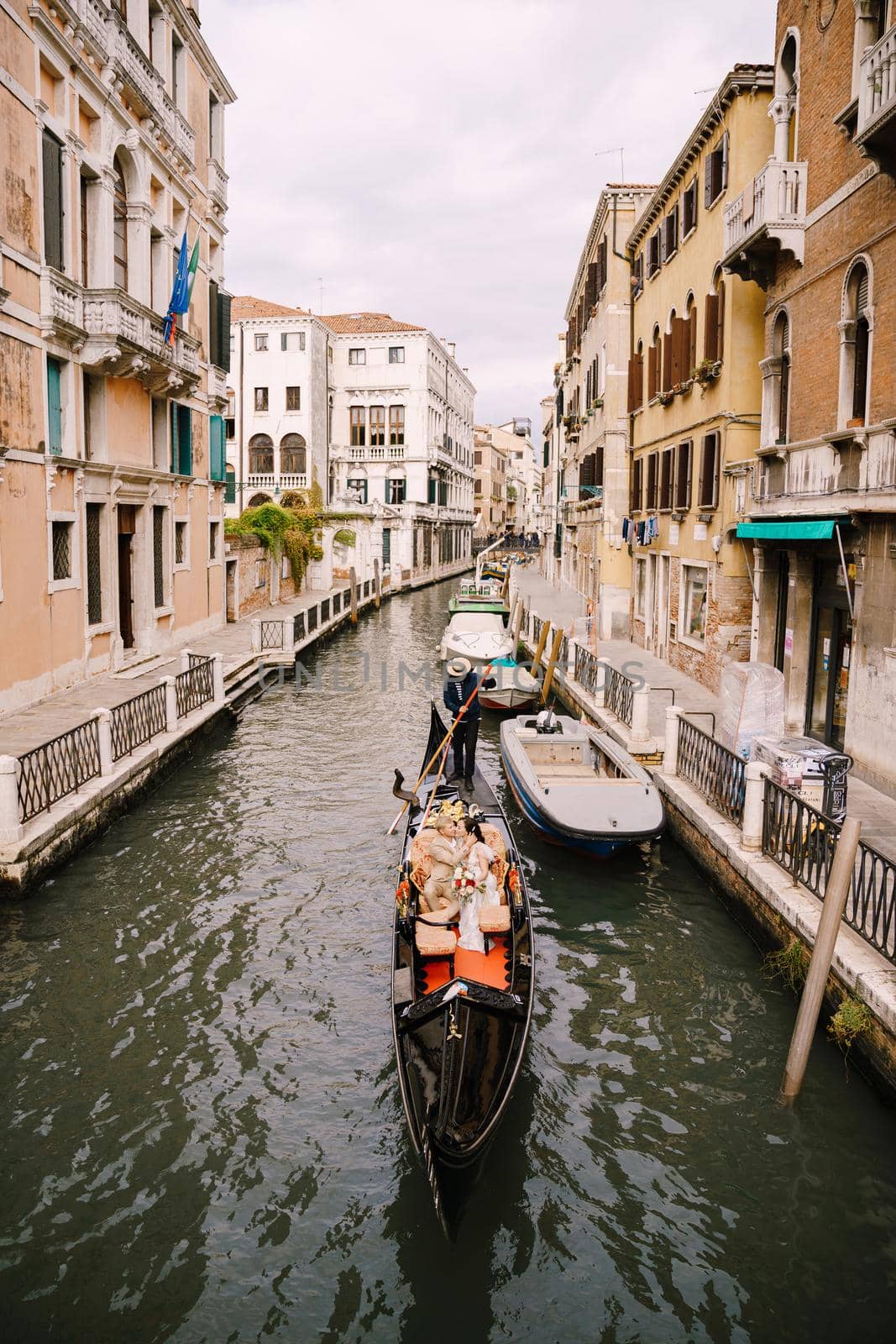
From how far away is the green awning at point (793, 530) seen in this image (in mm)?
9711

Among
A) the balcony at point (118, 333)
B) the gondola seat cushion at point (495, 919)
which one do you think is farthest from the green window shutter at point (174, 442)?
the gondola seat cushion at point (495, 919)

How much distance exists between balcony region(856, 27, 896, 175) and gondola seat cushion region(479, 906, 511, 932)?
22.6 ft

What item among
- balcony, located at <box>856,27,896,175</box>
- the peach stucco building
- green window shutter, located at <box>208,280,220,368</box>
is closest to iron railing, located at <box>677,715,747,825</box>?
balcony, located at <box>856,27,896,175</box>

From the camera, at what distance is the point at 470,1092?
15.1 ft

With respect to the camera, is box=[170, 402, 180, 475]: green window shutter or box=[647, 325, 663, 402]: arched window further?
box=[647, 325, 663, 402]: arched window

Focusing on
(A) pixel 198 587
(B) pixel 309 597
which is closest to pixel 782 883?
(A) pixel 198 587

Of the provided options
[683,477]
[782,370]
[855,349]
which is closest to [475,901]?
[855,349]

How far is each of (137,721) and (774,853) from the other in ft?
23.4

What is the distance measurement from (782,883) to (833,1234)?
2721mm

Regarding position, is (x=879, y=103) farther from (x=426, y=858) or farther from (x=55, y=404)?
(x=55, y=404)

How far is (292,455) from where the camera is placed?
45.0 meters

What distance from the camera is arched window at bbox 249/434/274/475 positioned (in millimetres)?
44969

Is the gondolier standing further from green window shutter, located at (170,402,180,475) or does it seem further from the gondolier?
green window shutter, located at (170,402,180,475)

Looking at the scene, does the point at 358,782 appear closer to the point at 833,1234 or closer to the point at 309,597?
the point at 833,1234
